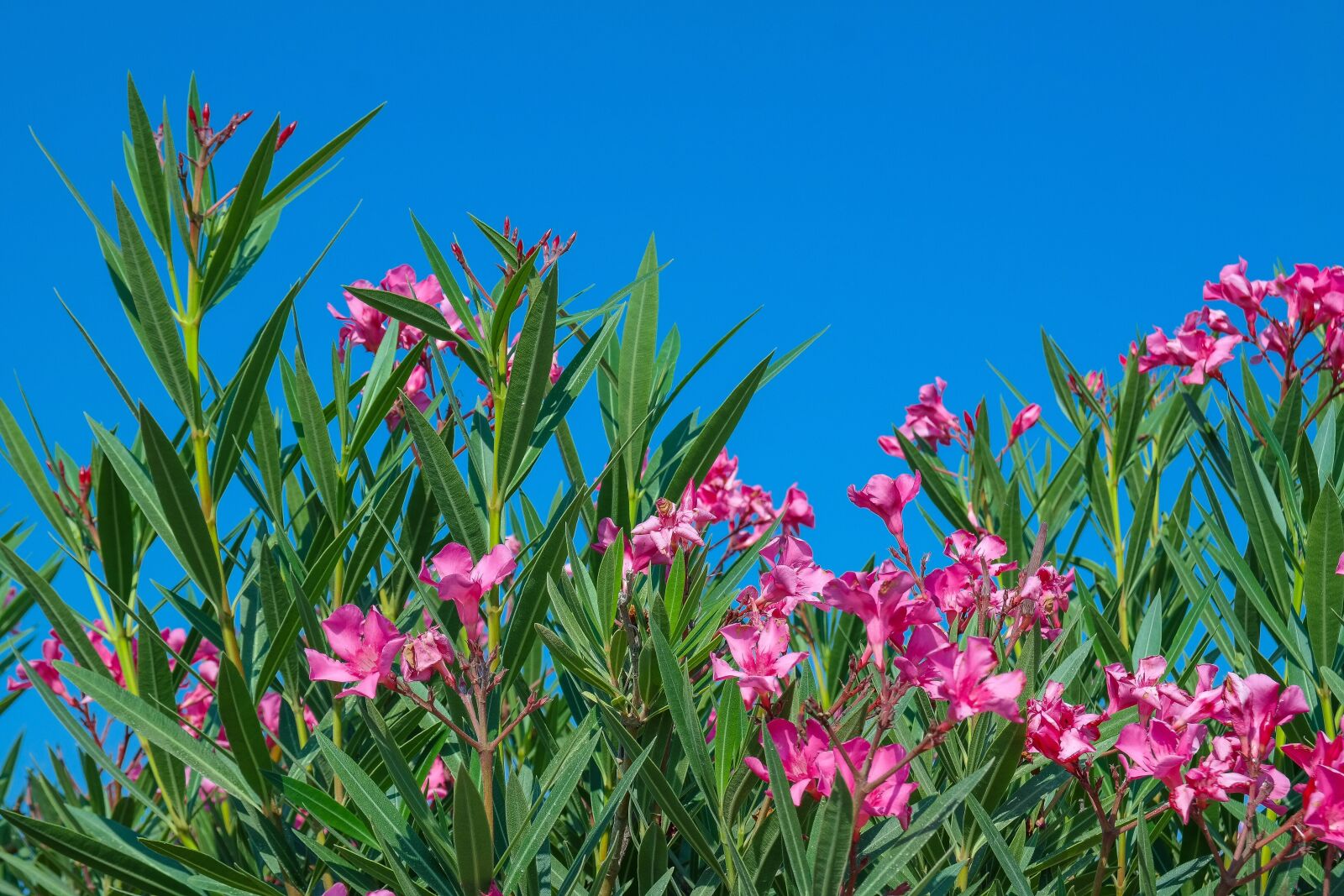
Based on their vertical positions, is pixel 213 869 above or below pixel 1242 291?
below

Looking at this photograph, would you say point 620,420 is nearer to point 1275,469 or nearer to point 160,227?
point 160,227

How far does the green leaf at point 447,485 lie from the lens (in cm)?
114

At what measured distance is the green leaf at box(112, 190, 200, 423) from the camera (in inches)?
47.8

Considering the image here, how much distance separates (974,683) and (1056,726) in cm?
14

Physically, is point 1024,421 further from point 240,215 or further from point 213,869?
point 213,869

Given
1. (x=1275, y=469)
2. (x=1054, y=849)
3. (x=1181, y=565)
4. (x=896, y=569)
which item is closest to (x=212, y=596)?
(x=896, y=569)

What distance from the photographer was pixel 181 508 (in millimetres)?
1134

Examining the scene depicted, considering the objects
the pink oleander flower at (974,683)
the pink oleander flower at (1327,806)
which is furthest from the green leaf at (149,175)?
the pink oleander flower at (1327,806)

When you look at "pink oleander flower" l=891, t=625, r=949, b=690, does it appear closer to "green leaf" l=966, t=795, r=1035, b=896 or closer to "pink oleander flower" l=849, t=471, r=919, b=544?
"green leaf" l=966, t=795, r=1035, b=896

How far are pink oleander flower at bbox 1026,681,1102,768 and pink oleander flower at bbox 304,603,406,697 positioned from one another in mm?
576

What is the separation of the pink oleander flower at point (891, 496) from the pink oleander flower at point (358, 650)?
53cm

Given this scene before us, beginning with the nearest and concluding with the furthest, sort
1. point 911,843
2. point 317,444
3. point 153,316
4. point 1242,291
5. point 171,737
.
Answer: point 911,843 → point 171,737 → point 153,316 → point 317,444 → point 1242,291

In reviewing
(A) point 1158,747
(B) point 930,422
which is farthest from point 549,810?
(B) point 930,422

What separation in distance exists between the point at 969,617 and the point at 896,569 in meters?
0.21
